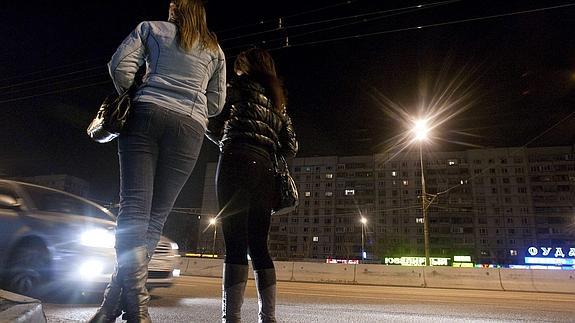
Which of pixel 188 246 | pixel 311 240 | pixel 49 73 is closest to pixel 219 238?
pixel 188 246

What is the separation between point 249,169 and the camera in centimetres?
Answer: 223

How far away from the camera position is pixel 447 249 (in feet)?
254

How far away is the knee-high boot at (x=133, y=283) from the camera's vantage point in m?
1.74

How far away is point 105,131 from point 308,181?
8648cm

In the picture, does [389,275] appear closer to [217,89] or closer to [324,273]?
[324,273]

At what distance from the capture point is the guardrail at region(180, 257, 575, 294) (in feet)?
36.5

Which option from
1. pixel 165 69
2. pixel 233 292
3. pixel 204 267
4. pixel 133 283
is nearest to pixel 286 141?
pixel 165 69

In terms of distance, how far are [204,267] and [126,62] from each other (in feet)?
41.0

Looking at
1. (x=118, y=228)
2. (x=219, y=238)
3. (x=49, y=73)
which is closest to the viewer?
(x=118, y=228)

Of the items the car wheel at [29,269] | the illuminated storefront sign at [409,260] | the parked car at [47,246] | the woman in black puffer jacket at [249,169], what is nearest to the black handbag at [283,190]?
the woman in black puffer jacket at [249,169]

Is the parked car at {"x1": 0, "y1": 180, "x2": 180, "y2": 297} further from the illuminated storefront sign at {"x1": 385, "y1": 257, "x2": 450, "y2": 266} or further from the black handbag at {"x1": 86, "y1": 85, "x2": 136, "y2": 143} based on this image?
the illuminated storefront sign at {"x1": 385, "y1": 257, "x2": 450, "y2": 266}

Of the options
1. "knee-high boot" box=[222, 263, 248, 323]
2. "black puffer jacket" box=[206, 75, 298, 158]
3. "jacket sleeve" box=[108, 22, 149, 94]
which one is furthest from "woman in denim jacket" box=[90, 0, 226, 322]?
"knee-high boot" box=[222, 263, 248, 323]

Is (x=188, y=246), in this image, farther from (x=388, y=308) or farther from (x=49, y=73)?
(x=388, y=308)

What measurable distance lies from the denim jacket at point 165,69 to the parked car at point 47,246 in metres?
2.88
